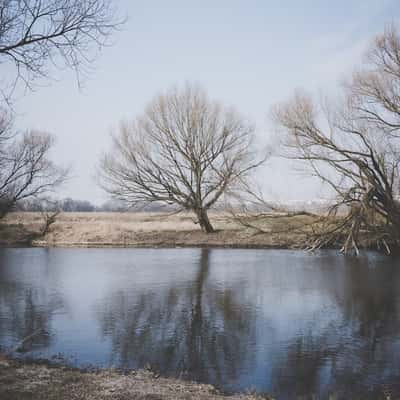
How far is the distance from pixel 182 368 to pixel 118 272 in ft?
38.1

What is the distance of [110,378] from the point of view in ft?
23.2

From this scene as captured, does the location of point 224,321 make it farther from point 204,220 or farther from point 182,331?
point 204,220

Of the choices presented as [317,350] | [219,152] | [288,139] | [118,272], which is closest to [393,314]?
→ [317,350]

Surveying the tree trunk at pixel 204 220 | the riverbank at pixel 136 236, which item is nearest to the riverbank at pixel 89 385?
the riverbank at pixel 136 236

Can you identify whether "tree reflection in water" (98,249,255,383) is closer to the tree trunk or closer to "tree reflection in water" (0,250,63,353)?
"tree reflection in water" (0,250,63,353)

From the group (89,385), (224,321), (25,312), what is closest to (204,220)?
(25,312)

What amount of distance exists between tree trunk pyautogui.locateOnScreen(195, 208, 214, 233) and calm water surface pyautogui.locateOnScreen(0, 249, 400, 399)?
1044 centimetres

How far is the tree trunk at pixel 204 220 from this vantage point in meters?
32.0

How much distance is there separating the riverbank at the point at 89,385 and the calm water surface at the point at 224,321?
587mm

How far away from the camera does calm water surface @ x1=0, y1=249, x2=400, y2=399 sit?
8.07 meters

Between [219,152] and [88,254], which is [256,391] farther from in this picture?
[219,152]

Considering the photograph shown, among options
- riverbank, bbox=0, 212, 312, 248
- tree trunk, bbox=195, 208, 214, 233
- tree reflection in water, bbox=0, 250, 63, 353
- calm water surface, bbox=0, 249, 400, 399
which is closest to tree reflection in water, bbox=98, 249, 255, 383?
calm water surface, bbox=0, 249, 400, 399

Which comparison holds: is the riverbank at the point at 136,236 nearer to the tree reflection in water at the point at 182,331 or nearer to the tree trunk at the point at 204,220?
the tree trunk at the point at 204,220

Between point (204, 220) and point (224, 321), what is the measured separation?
820 inches
